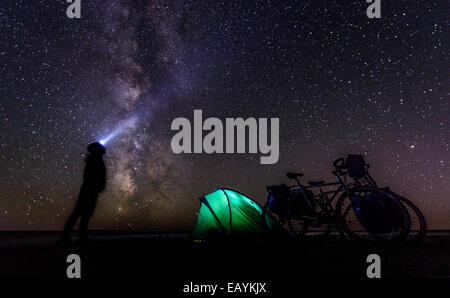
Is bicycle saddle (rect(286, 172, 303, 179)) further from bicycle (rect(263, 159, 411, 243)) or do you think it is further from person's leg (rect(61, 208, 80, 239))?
person's leg (rect(61, 208, 80, 239))

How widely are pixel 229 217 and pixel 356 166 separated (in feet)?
8.81

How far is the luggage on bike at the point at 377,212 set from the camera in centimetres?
418

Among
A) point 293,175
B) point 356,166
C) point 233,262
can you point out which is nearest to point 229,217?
point 293,175

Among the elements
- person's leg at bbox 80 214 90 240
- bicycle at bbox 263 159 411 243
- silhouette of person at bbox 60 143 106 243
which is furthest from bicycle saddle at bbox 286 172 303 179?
person's leg at bbox 80 214 90 240

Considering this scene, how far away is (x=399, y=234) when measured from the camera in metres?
4.20

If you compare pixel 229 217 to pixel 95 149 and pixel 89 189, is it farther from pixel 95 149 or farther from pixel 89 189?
pixel 95 149

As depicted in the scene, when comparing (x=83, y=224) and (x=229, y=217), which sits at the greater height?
(x=229, y=217)

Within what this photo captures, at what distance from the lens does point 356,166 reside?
4.58 m

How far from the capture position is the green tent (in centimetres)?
585

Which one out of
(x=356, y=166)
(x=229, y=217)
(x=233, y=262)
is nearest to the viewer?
(x=233, y=262)

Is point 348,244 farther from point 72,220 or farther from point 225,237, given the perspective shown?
point 72,220

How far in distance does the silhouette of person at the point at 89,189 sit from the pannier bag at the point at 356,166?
15.3 feet

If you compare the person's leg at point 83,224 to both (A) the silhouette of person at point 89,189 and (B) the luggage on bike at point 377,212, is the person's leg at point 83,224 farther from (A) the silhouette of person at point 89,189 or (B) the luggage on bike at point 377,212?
(B) the luggage on bike at point 377,212
